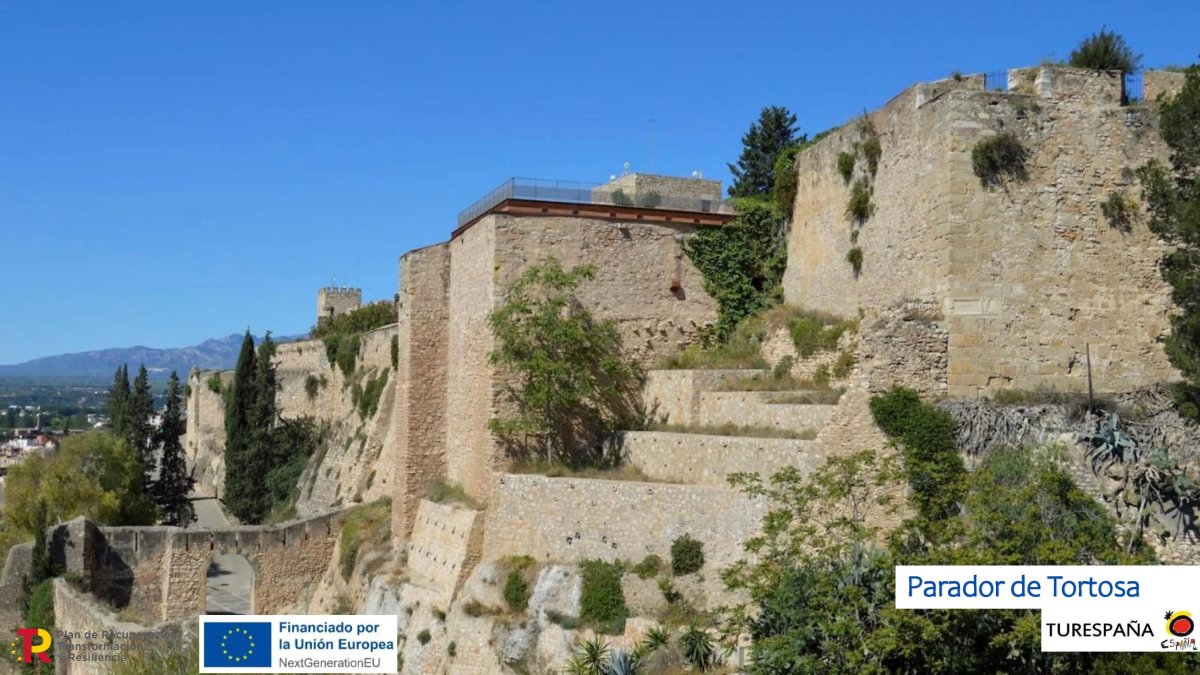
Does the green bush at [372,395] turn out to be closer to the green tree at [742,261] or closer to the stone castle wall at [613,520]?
the green tree at [742,261]

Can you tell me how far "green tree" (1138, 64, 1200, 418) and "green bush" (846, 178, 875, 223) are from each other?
201 inches

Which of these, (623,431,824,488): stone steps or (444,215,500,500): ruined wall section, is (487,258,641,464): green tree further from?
(623,431,824,488): stone steps

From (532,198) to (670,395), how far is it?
566 centimetres

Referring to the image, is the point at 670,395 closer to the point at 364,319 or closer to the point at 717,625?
the point at 717,625

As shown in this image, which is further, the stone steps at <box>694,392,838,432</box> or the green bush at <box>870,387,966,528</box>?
the stone steps at <box>694,392,838,432</box>

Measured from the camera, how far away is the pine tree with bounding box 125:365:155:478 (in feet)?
174

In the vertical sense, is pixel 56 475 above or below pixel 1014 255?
below

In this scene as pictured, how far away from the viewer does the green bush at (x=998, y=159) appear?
19.4 meters

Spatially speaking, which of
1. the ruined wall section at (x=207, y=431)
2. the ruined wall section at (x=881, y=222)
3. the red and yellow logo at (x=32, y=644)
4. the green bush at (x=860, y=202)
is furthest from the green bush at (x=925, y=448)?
the ruined wall section at (x=207, y=431)

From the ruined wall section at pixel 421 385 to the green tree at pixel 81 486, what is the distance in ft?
40.8

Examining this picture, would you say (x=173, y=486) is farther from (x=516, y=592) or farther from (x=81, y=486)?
(x=516, y=592)

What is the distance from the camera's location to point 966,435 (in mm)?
17688

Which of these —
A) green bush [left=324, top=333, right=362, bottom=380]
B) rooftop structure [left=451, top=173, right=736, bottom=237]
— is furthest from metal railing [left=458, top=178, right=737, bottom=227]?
green bush [left=324, top=333, right=362, bottom=380]

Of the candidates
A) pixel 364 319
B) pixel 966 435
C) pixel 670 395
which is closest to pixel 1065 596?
pixel 966 435
